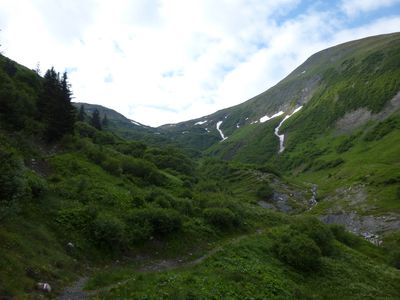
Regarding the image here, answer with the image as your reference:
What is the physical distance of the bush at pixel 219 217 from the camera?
36.8 metres

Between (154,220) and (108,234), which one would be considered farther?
(154,220)

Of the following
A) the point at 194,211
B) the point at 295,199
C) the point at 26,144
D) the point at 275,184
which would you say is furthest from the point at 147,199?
the point at 275,184

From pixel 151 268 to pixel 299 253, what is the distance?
13798 millimetres

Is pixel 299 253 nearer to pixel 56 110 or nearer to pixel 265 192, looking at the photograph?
pixel 56 110

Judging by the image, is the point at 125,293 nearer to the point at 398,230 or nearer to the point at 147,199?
the point at 147,199

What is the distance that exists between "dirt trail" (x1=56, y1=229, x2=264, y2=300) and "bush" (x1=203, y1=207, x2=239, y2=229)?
204cm

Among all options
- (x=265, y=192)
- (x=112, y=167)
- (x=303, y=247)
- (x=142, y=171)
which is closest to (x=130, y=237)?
(x=303, y=247)

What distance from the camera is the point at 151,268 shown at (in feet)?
80.1

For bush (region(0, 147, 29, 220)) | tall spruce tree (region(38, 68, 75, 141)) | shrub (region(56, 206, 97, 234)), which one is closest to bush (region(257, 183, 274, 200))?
tall spruce tree (region(38, 68, 75, 141))

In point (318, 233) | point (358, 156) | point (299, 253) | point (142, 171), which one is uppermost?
point (142, 171)

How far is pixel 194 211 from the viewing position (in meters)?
38.0

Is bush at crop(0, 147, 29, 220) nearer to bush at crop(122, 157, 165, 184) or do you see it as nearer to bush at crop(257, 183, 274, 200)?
bush at crop(122, 157, 165, 184)

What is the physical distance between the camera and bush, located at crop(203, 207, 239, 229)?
121ft

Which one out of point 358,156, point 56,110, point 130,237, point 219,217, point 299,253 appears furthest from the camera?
point 358,156
